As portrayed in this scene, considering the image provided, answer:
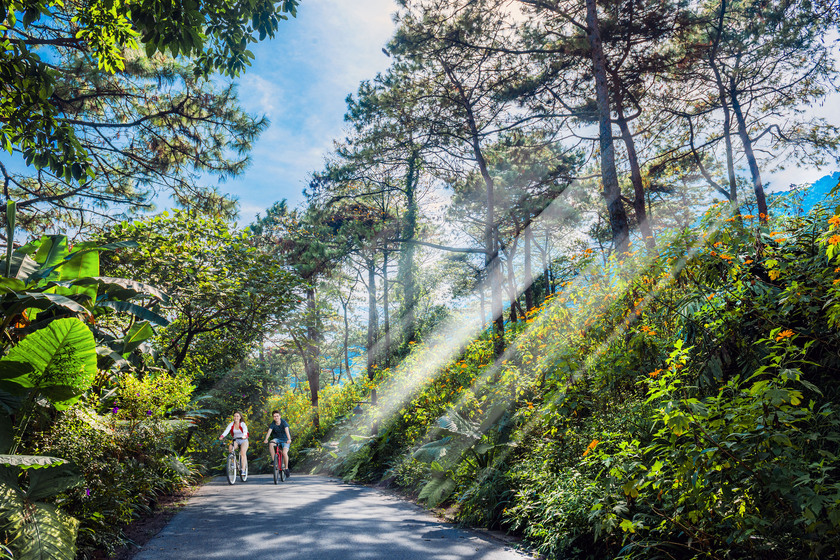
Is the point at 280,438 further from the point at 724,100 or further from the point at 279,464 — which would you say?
the point at 724,100

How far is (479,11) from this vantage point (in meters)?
11.8

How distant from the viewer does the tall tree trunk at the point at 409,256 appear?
20.1 meters

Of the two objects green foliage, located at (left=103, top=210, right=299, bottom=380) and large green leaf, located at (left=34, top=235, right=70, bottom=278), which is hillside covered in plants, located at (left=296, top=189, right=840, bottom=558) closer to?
large green leaf, located at (left=34, top=235, right=70, bottom=278)

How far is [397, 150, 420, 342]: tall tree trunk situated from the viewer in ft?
66.1

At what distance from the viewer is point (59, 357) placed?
441 centimetres

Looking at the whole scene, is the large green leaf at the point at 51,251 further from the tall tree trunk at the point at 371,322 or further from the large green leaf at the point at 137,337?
the tall tree trunk at the point at 371,322

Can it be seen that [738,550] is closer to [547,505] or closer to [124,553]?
[547,505]

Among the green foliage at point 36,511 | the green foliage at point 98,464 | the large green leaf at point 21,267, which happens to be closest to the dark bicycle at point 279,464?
the green foliage at point 98,464

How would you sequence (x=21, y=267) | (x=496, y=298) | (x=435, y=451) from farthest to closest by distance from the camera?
(x=496, y=298) < (x=435, y=451) < (x=21, y=267)

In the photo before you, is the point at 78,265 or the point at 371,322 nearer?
the point at 78,265

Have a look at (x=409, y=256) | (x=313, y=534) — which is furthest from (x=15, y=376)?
(x=409, y=256)

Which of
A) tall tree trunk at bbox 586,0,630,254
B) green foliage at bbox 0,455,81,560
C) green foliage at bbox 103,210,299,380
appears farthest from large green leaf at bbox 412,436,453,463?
green foliage at bbox 103,210,299,380

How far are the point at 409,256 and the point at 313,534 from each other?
1684 centimetres

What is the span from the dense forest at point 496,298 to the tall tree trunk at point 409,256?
0.25m
